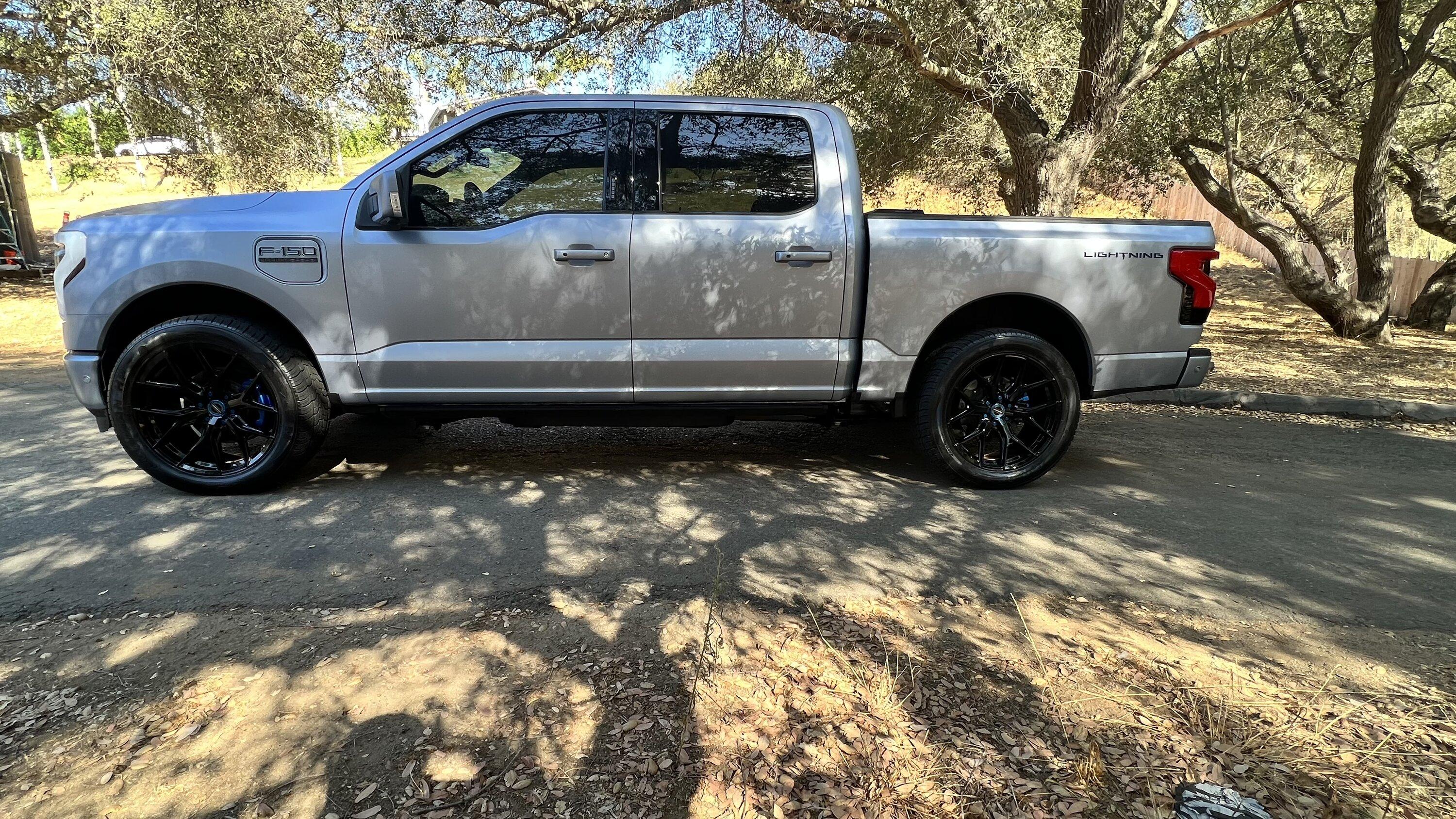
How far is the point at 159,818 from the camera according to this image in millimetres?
2008

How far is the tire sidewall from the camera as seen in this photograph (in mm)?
4117

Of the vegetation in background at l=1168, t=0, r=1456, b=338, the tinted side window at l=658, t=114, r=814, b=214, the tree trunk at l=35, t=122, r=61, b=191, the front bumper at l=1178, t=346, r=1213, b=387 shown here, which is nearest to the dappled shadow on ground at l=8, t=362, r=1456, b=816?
the front bumper at l=1178, t=346, r=1213, b=387

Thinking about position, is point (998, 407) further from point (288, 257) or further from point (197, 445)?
point (197, 445)

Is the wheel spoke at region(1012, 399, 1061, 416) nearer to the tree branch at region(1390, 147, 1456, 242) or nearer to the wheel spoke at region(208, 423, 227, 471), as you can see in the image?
the wheel spoke at region(208, 423, 227, 471)

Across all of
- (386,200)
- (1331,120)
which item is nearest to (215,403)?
(386,200)

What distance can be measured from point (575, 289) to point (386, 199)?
101cm

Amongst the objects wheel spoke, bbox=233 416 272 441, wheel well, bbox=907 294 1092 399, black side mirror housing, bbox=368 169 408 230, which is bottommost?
wheel spoke, bbox=233 416 272 441

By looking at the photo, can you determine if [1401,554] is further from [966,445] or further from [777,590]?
[777,590]

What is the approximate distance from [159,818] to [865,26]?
773cm

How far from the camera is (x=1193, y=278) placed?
14.6 ft

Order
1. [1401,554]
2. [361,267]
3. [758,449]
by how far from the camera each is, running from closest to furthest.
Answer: [1401,554] < [361,267] < [758,449]

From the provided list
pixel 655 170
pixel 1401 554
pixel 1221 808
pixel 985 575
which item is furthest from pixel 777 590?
pixel 1401 554

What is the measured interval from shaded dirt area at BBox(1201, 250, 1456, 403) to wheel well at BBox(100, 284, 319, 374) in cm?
725

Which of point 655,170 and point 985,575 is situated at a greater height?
point 655,170
